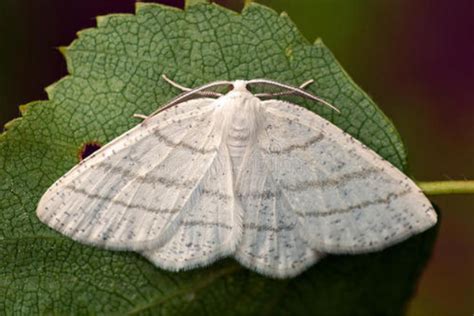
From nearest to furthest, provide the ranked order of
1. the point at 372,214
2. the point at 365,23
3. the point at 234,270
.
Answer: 1. the point at 372,214
2. the point at 234,270
3. the point at 365,23

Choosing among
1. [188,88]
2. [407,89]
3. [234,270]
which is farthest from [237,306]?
[407,89]

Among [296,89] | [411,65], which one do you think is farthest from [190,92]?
[411,65]

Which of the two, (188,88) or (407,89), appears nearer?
(188,88)

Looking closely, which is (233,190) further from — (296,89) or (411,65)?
(411,65)

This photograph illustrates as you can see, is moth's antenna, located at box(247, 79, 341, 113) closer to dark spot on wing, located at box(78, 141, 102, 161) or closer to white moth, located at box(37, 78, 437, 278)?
white moth, located at box(37, 78, 437, 278)

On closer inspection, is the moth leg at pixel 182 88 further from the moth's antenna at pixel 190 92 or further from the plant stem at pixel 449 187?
the plant stem at pixel 449 187

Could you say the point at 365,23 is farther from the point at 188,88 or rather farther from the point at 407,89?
the point at 188,88
